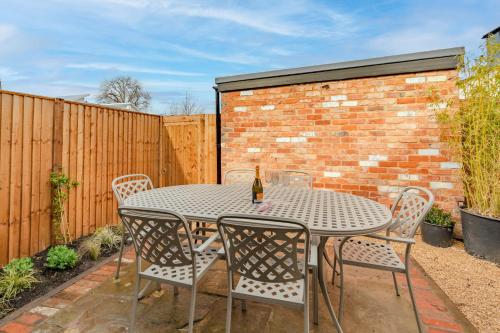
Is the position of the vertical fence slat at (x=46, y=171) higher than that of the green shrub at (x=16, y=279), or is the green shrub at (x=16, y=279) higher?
the vertical fence slat at (x=46, y=171)

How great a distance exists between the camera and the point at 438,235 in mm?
3094

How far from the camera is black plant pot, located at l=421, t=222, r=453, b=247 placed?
3.07 metres

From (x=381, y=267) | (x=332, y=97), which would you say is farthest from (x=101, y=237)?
(x=332, y=97)

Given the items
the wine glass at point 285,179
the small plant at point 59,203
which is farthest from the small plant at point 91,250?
the wine glass at point 285,179

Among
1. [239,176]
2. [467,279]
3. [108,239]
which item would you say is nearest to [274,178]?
[239,176]

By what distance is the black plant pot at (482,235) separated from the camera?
265 centimetres

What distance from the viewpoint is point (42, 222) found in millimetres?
2832

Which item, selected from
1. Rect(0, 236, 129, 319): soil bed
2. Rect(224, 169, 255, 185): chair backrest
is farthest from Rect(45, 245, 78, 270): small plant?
Rect(224, 169, 255, 185): chair backrest

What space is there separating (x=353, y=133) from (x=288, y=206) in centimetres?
230

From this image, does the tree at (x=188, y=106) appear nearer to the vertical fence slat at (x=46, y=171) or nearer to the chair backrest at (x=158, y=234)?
the vertical fence slat at (x=46, y=171)

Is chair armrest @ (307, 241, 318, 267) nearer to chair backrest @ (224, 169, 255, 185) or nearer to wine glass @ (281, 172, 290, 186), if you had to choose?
wine glass @ (281, 172, 290, 186)

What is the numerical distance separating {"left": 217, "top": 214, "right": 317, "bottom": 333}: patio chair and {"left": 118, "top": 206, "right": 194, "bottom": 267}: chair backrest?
0.83ft

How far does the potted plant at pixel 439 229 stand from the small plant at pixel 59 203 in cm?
442

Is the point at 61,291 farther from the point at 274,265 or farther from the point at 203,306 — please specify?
the point at 274,265
